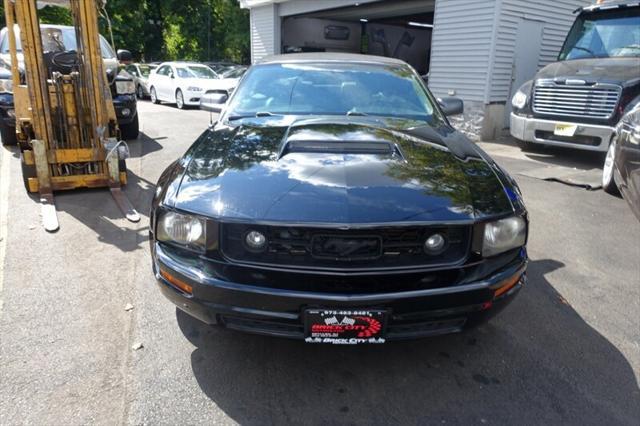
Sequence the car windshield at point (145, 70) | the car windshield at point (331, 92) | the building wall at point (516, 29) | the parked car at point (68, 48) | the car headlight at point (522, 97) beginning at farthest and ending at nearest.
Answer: the car windshield at point (145, 70), the building wall at point (516, 29), the car headlight at point (522, 97), the parked car at point (68, 48), the car windshield at point (331, 92)

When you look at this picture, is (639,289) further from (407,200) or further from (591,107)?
(591,107)

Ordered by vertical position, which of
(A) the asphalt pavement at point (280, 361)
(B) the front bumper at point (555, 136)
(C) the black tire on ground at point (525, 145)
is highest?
(B) the front bumper at point (555, 136)

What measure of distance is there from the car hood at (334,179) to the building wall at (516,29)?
7.37 metres

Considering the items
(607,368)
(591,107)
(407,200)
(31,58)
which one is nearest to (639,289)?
(607,368)

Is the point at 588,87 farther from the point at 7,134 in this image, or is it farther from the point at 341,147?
the point at 7,134

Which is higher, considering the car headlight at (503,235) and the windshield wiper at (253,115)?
the windshield wiper at (253,115)

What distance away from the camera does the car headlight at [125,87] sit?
7.97 metres

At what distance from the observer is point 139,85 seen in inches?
706

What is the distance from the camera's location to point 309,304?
1.97 meters

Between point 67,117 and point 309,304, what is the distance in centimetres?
457

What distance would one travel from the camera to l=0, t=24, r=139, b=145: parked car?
22.3 feet

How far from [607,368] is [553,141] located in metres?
5.68

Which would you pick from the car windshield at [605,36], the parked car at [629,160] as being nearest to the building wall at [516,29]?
the car windshield at [605,36]

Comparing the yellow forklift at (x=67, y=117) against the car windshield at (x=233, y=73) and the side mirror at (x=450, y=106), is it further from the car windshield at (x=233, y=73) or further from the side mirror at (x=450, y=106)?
the car windshield at (x=233, y=73)
